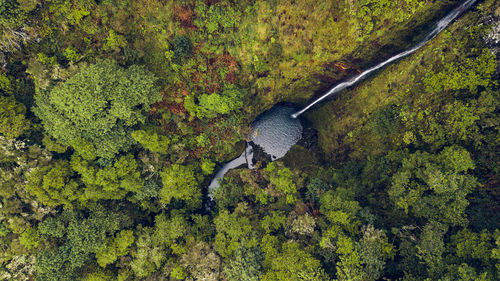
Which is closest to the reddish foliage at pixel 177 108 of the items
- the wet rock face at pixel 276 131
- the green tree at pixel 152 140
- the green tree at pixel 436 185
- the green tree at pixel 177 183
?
the green tree at pixel 152 140

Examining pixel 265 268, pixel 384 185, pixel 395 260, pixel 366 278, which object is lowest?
pixel 265 268

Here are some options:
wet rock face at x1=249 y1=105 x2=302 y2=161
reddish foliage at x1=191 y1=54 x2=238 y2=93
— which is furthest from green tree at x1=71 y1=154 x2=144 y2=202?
wet rock face at x1=249 y1=105 x2=302 y2=161

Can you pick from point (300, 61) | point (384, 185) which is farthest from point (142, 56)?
point (384, 185)

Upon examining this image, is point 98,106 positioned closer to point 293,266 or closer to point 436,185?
point 293,266

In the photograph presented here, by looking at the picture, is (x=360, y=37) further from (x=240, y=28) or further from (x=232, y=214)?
(x=232, y=214)

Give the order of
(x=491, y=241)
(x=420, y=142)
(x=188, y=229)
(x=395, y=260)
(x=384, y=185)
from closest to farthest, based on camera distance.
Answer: (x=491, y=241) < (x=395, y=260) < (x=420, y=142) < (x=384, y=185) < (x=188, y=229)

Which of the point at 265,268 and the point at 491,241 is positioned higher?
the point at 491,241
